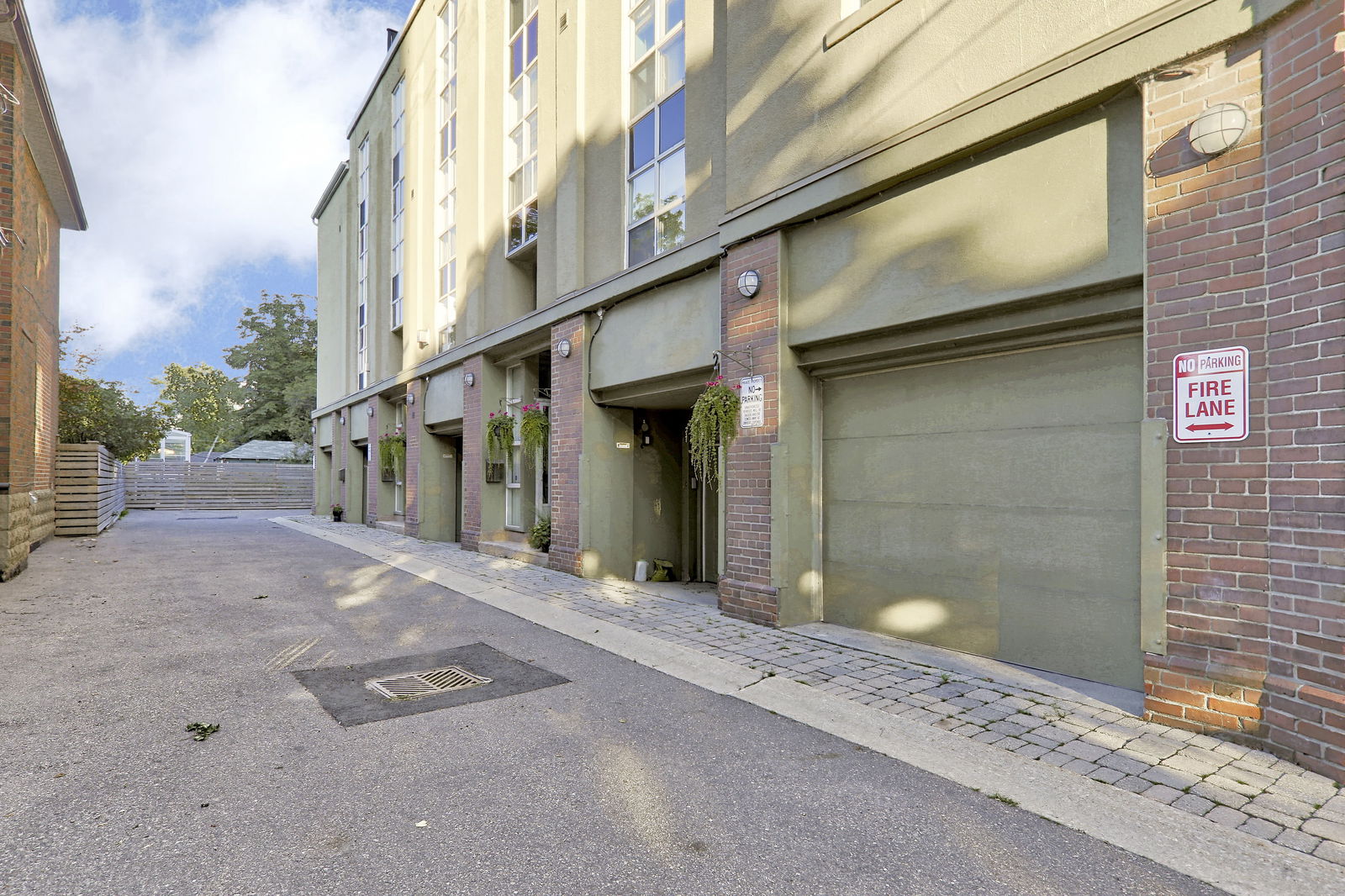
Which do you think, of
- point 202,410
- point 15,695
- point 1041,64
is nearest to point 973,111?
point 1041,64

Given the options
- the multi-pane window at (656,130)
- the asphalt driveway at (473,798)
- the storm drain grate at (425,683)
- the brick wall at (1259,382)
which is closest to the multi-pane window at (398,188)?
the multi-pane window at (656,130)

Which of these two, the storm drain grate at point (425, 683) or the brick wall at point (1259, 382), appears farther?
the storm drain grate at point (425, 683)

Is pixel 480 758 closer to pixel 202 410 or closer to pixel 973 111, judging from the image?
pixel 973 111

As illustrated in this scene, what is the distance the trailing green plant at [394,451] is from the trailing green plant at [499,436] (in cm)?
609

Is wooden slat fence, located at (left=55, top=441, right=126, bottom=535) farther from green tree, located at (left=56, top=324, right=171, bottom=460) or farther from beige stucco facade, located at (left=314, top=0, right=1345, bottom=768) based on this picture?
beige stucco facade, located at (left=314, top=0, right=1345, bottom=768)

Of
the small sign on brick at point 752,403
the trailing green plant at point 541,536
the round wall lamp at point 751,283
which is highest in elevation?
the round wall lamp at point 751,283

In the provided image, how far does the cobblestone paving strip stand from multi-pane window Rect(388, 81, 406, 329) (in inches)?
587

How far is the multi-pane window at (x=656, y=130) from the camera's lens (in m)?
9.32

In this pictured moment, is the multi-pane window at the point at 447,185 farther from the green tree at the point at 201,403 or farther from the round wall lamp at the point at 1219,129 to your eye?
the green tree at the point at 201,403

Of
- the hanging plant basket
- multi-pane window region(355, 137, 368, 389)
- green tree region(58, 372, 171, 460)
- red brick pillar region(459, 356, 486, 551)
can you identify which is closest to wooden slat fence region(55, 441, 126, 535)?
green tree region(58, 372, 171, 460)

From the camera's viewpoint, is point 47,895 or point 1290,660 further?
point 1290,660

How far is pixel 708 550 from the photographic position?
10.4m

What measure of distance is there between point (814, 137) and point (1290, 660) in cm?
536

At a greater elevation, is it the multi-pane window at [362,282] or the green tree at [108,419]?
the multi-pane window at [362,282]
